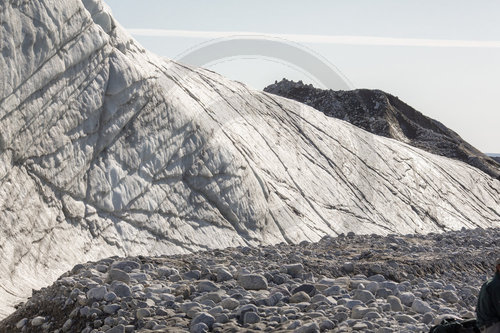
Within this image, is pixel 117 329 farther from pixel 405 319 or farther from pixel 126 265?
pixel 405 319

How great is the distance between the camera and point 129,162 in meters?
13.9

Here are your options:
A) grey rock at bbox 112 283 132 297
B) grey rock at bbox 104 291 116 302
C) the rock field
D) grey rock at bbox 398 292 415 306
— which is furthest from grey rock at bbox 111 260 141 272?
grey rock at bbox 398 292 415 306

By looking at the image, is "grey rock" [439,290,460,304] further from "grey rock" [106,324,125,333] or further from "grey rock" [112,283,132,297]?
"grey rock" [106,324,125,333]

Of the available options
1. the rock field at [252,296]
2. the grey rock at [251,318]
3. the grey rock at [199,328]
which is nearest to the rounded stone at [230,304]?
the rock field at [252,296]

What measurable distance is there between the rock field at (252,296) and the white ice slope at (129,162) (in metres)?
1.99

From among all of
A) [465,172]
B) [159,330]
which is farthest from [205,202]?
[465,172]

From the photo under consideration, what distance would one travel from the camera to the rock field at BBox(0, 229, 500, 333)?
22.6 ft

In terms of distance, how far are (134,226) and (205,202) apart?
205 cm

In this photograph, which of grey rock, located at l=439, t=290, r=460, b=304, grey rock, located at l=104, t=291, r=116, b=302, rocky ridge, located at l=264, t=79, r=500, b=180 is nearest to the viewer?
grey rock, located at l=104, t=291, r=116, b=302

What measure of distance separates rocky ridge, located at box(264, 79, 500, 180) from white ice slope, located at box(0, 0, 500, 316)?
52.0 ft

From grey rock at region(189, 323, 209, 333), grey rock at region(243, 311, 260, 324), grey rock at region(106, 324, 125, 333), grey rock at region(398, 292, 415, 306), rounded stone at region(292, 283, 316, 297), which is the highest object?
grey rock at region(106, 324, 125, 333)

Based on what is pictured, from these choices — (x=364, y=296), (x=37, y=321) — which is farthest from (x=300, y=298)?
(x=37, y=321)

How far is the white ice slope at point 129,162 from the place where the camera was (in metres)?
12.0

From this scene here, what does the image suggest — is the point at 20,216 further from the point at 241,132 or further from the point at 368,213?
the point at 368,213
